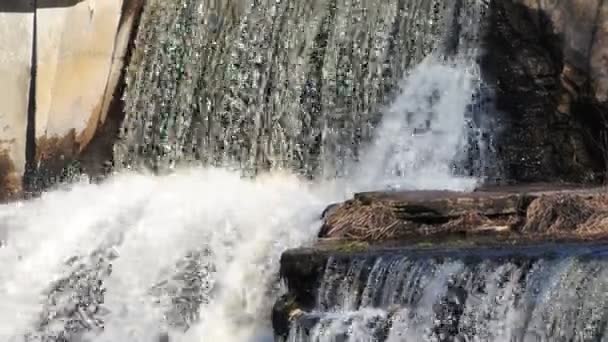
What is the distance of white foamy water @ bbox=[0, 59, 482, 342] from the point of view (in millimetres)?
8125

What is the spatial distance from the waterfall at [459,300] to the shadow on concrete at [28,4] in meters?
5.57

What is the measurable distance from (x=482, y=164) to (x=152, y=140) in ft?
9.49

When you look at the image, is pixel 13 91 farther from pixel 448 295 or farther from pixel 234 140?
pixel 448 295

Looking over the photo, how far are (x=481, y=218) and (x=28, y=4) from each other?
5.69 meters

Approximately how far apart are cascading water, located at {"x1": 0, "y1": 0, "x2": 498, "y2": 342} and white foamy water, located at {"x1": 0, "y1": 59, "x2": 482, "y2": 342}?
0.06 feet

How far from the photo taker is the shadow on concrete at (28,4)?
1123cm

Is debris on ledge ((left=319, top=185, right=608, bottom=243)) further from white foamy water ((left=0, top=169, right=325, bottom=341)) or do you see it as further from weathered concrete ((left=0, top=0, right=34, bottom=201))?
weathered concrete ((left=0, top=0, right=34, bottom=201))

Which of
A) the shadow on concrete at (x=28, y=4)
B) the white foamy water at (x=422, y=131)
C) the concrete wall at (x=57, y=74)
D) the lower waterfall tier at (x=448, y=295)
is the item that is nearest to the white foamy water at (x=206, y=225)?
the white foamy water at (x=422, y=131)

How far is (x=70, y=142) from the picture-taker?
10969 millimetres

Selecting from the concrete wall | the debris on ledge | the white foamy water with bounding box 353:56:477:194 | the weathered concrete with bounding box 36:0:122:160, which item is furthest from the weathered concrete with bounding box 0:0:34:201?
the debris on ledge

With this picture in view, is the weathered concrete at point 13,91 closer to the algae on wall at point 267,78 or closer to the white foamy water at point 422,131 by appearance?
the algae on wall at point 267,78

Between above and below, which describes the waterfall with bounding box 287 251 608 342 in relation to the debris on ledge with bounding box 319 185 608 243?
below

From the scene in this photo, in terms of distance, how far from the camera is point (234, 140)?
1052 centimetres

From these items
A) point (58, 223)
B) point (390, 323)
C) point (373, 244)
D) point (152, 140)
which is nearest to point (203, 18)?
point (152, 140)
